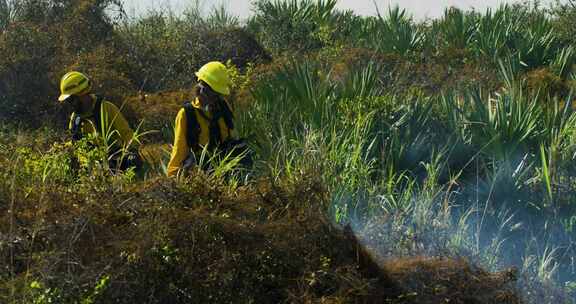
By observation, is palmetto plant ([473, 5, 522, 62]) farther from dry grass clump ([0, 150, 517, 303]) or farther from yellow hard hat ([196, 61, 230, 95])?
dry grass clump ([0, 150, 517, 303])

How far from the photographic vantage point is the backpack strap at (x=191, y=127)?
8.10 m

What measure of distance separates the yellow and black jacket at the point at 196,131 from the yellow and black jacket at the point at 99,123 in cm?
88

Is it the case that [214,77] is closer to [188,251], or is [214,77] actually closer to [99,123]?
[99,123]

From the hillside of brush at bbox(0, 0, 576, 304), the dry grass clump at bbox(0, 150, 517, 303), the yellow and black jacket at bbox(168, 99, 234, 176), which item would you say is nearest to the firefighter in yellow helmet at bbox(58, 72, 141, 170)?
the hillside of brush at bbox(0, 0, 576, 304)

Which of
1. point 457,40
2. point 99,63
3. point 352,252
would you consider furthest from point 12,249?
point 457,40

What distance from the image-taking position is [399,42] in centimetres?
1950

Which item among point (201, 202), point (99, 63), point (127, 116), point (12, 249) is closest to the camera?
point (12, 249)

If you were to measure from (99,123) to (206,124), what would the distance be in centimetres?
112

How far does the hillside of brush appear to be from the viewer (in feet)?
20.8

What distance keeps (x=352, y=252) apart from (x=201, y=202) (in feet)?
3.03

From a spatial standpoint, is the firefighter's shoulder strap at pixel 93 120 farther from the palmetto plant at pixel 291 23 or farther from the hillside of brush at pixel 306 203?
the palmetto plant at pixel 291 23

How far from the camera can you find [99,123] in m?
8.93

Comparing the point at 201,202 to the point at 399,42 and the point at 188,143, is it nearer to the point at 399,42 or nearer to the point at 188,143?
the point at 188,143

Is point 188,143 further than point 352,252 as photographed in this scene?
Yes
